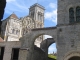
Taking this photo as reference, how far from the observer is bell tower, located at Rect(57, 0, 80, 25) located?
18219mm

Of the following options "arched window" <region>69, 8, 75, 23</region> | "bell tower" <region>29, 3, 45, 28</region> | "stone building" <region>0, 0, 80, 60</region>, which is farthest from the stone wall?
"bell tower" <region>29, 3, 45, 28</region>

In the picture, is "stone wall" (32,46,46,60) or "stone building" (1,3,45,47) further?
"stone building" (1,3,45,47)

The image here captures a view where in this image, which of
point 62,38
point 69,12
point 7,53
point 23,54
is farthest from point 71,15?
point 7,53

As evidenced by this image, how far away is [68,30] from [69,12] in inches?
83.8

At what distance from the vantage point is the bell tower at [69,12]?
1822 cm

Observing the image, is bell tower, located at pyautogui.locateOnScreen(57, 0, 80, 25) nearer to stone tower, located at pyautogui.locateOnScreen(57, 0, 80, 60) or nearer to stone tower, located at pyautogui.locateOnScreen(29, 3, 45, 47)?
stone tower, located at pyautogui.locateOnScreen(57, 0, 80, 60)

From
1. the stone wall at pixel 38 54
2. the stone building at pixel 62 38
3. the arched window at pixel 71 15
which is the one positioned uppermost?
the arched window at pixel 71 15

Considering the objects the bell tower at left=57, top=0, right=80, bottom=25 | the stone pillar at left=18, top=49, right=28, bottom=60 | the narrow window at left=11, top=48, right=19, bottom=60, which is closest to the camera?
the bell tower at left=57, top=0, right=80, bottom=25

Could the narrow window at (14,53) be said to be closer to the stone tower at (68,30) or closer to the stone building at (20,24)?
the stone tower at (68,30)

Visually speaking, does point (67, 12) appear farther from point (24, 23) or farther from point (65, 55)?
point (24, 23)

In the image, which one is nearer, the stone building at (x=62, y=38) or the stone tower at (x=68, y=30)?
the stone tower at (x=68, y=30)

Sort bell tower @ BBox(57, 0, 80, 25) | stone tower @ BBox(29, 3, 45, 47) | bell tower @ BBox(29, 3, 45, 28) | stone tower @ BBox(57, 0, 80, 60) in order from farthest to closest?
1. bell tower @ BBox(29, 3, 45, 28)
2. stone tower @ BBox(29, 3, 45, 47)
3. bell tower @ BBox(57, 0, 80, 25)
4. stone tower @ BBox(57, 0, 80, 60)

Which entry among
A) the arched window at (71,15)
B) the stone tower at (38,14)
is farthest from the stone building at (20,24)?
the arched window at (71,15)

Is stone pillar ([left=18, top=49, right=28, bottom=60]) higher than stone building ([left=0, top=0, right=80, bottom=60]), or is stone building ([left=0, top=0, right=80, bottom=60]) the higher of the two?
stone building ([left=0, top=0, right=80, bottom=60])
